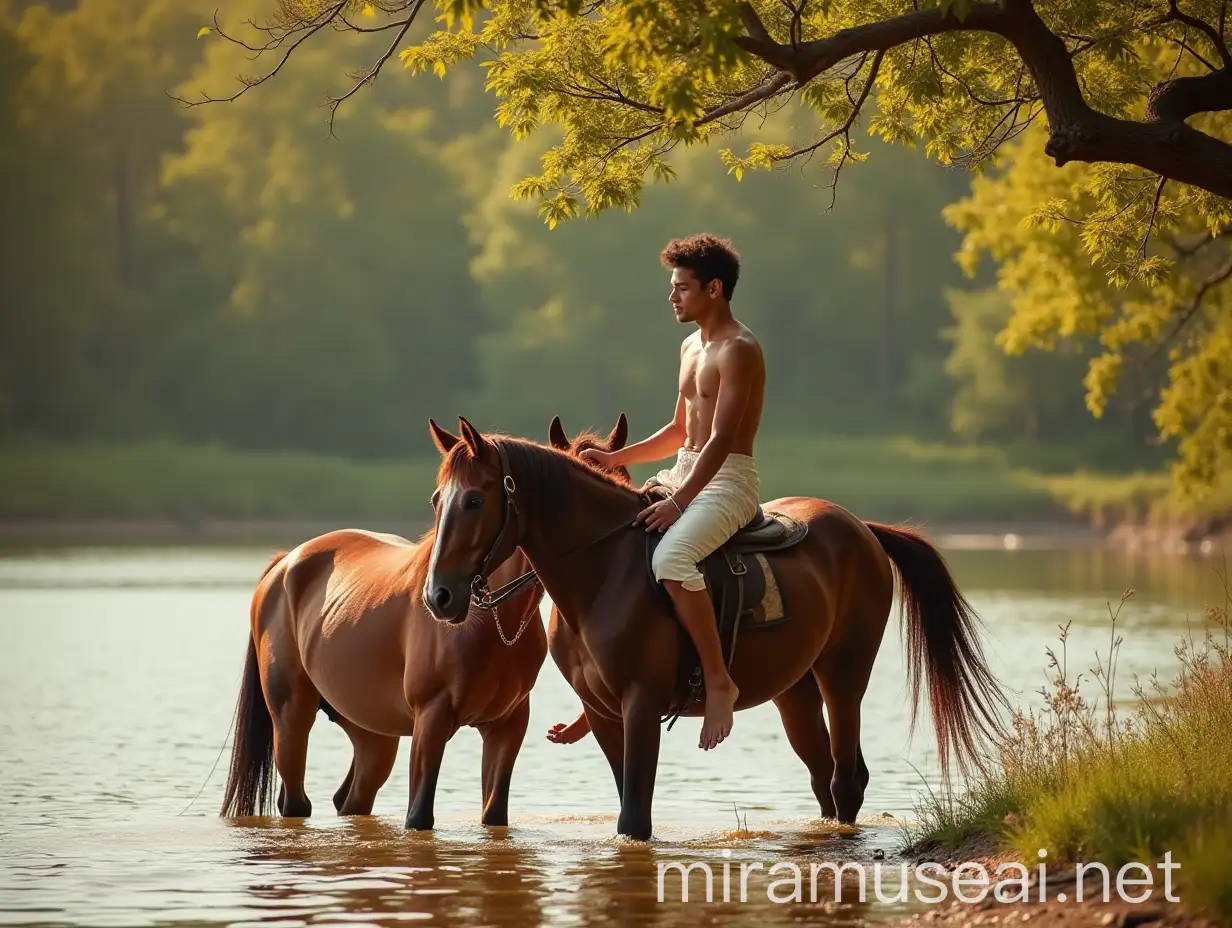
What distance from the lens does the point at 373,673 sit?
1052 cm

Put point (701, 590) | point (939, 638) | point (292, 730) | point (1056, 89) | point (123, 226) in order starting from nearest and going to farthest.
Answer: point (701, 590), point (1056, 89), point (939, 638), point (292, 730), point (123, 226)

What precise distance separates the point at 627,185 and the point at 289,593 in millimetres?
3252

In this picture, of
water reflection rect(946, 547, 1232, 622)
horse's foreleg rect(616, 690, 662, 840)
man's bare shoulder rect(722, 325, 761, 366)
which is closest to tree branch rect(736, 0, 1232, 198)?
man's bare shoulder rect(722, 325, 761, 366)

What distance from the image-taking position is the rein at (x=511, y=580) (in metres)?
9.10

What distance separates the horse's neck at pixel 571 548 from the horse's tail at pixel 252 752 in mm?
2869

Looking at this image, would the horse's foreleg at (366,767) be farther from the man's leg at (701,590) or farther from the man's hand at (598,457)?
the man's leg at (701,590)

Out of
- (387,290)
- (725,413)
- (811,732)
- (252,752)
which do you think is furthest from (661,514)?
(387,290)

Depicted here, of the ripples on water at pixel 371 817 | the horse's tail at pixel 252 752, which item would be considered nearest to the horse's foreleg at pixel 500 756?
the ripples on water at pixel 371 817

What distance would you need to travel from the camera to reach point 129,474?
209 ft

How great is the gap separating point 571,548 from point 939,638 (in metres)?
2.61

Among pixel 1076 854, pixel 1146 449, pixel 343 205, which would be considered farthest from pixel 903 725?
pixel 343 205

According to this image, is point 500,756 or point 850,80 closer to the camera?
point 500,756

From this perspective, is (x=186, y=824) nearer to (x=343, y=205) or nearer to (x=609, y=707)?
(x=609, y=707)

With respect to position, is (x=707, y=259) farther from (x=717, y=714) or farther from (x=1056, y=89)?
(x=717, y=714)
